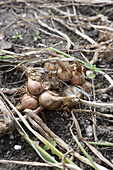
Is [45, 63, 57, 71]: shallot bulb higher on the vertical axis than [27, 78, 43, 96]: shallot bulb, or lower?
higher

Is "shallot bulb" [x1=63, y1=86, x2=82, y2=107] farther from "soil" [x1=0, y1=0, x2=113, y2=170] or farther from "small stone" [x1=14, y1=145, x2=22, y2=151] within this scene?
"small stone" [x1=14, y1=145, x2=22, y2=151]

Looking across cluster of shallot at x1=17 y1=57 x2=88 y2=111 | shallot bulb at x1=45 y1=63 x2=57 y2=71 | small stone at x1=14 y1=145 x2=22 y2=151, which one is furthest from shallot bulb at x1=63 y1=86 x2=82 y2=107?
small stone at x1=14 y1=145 x2=22 y2=151

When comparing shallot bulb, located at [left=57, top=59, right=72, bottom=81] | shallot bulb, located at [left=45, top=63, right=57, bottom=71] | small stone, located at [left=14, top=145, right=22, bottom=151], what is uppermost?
shallot bulb, located at [left=45, top=63, right=57, bottom=71]

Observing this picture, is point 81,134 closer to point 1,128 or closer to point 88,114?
point 88,114

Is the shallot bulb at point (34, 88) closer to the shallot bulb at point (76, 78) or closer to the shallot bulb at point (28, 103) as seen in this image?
the shallot bulb at point (28, 103)

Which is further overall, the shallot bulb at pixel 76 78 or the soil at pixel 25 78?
the shallot bulb at pixel 76 78

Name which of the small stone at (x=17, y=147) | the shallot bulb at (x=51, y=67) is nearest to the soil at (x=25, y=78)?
the small stone at (x=17, y=147)

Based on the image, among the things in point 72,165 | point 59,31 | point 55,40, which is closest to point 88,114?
point 72,165
